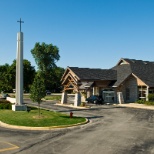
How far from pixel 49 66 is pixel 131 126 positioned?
243 ft

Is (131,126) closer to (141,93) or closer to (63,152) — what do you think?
(63,152)

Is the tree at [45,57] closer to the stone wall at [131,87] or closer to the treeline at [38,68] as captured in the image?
the treeline at [38,68]

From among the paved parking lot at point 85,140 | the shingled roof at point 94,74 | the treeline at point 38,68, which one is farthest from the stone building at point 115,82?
the treeline at point 38,68

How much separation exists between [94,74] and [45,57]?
160ft

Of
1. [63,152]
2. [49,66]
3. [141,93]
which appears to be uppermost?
[49,66]

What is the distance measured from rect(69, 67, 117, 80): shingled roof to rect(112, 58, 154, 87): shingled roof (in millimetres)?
1467

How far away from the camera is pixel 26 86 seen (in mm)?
92125

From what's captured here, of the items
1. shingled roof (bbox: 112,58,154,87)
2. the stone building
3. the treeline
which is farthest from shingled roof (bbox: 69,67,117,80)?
the treeline

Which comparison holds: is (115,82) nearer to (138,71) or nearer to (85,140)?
(138,71)

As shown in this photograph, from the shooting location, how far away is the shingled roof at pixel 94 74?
45016 mm

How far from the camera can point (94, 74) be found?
47.3 m

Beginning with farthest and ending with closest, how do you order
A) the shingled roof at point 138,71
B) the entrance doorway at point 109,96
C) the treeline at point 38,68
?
the treeline at point 38,68 → the entrance doorway at point 109,96 → the shingled roof at point 138,71

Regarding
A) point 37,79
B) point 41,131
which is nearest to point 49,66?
point 37,79

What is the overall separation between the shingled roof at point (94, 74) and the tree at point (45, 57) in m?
45.9
